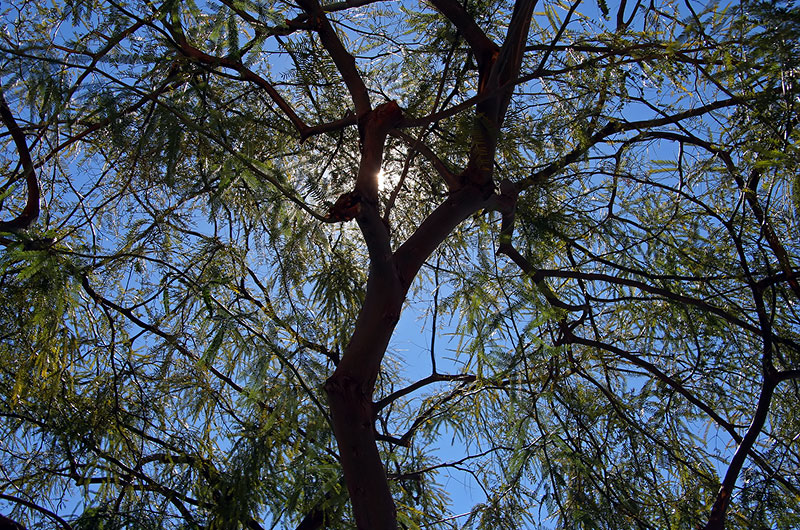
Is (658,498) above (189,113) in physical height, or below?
below

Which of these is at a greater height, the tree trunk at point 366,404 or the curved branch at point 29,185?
the curved branch at point 29,185

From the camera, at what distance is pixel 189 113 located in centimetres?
169

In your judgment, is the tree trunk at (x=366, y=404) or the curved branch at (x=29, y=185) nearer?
the tree trunk at (x=366, y=404)

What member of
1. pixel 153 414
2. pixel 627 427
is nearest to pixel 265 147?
pixel 153 414

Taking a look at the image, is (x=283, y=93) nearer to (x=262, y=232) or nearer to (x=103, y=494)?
(x=262, y=232)

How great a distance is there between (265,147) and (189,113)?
545 millimetres

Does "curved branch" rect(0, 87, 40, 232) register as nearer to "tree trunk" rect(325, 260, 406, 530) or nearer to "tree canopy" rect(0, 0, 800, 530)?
"tree canopy" rect(0, 0, 800, 530)

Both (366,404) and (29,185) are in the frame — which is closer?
(366,404)

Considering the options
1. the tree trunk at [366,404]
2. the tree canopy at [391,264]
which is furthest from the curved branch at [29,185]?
the tree trunk at [366,404]

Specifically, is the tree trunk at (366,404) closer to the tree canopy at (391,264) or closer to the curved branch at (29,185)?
the tree canopy at (391,264)

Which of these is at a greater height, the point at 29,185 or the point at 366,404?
the point at 29,185

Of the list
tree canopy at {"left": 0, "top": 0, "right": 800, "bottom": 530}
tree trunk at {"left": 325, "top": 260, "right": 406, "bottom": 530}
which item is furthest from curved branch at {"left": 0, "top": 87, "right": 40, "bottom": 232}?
tree trunk at {"left": 325, "top": 260, "right": 406, "bottom": 530}

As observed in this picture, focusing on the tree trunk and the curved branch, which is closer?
the tree trunk

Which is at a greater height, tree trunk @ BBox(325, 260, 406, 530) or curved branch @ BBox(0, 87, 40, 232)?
curved branch @ BBox(0, 87, 40, 232)
